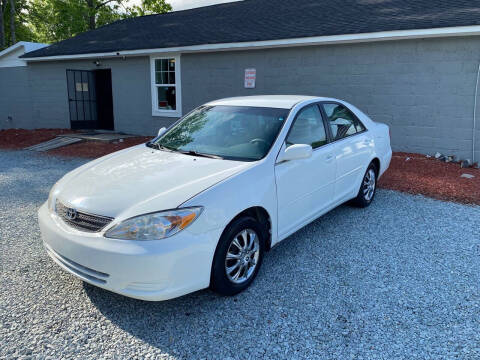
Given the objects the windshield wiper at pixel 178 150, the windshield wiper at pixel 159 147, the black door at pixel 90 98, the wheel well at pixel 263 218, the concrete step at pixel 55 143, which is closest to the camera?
the wheel well at pixel 263 218

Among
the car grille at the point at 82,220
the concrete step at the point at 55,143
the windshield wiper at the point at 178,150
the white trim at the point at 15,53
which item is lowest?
the concrete step at the point at 55,143

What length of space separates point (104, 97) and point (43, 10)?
19.8 m

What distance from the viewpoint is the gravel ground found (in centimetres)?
258

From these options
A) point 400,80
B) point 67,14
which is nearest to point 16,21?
point 67,14

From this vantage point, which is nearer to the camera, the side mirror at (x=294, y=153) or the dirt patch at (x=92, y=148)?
the side mirror at (x=294, y=153)

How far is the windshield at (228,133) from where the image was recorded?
12.0ft

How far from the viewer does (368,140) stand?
205 inches

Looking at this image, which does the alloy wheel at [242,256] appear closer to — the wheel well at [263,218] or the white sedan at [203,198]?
the white sedan at [203,198]

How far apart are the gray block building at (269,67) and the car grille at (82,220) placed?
7.79 metres

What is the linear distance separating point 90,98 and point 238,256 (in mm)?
13406

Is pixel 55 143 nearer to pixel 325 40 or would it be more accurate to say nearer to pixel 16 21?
pixel 325 40

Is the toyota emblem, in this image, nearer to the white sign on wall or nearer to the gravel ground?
the gravel ground

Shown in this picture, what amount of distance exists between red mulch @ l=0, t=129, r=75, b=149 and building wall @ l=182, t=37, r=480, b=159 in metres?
6.98

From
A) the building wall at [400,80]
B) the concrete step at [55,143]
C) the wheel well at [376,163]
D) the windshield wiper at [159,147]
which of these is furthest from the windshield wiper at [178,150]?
the concrete step at [55,143]
